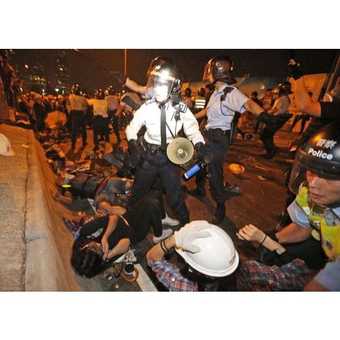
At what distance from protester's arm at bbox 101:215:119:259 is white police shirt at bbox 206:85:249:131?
5.47 ft

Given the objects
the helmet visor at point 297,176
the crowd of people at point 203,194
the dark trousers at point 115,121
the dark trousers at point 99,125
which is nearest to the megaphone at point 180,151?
the crowd of people at point 203,194

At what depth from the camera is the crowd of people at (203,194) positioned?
4.68 ft

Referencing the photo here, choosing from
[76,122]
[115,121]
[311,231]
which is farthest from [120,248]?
[115,121]

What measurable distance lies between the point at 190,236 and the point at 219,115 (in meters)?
1.94

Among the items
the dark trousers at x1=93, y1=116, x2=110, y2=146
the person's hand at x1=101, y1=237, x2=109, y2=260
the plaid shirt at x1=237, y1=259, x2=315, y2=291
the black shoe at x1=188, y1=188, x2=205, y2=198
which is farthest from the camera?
the dark trousers at x1=93, y1=116, x2=110, y2=146

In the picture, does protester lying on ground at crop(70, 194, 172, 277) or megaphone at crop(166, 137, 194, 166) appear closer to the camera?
protester lying on ground at crop(70, 194, 172, 277)

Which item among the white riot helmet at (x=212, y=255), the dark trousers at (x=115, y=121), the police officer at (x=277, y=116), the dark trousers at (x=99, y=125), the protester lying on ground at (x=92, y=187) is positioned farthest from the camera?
the dark trousers at (x=115, y=121)

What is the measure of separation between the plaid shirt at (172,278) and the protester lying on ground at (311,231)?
0.44 metres

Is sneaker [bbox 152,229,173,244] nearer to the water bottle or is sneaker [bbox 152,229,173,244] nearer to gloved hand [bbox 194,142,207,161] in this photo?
the water bottle

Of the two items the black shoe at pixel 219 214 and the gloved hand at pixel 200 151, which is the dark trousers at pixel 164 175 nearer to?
the gloved hand at pixel 200 151

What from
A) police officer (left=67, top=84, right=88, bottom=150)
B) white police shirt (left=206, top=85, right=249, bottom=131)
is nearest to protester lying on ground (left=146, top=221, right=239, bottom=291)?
white police shirt (left=206, top=85, right=249, bottom=131)

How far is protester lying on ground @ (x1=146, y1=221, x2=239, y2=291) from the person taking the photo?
1.39 m

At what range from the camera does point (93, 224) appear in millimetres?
2070

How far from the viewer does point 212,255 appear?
1.38 meters
